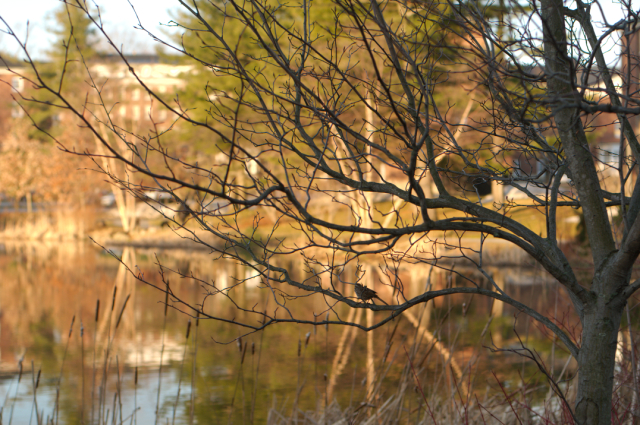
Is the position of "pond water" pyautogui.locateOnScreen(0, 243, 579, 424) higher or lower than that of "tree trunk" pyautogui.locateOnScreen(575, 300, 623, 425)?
lower

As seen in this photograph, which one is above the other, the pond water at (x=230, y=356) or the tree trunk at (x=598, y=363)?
the tree trunk at (x=598, y=363)

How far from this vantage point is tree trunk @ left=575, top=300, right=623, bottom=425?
195 cm

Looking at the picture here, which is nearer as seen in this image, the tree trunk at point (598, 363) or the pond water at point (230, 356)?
the tree trunk at point (598, 363)

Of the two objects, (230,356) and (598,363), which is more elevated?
(598,363)

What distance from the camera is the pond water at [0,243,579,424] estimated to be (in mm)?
4133

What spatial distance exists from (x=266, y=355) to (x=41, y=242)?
15.8 metres

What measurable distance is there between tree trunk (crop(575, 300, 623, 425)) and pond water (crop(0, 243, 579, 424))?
4.40 feet

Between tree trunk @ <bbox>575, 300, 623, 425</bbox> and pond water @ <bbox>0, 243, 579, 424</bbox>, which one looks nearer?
tree trunk @ <bbox>575, 300, 623, 425</bbox>

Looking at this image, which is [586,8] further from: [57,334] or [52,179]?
[52,179]

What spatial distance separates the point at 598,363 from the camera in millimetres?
1958

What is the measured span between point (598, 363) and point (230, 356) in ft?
22.1

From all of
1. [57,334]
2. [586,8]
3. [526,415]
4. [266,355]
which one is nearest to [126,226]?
[57,334]

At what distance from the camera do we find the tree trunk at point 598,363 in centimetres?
195

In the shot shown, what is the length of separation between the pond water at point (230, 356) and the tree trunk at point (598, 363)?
134 cm
